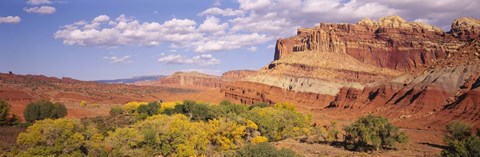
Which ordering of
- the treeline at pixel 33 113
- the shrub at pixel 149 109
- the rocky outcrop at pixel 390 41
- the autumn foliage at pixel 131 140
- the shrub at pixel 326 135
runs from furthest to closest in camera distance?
the rocky outcrop at pixel 390 41 < the shrub at pixel 149 109 < the treeline at pixel 33 113 < the shrub at pixel 326 135 < the autumn foliage at pixel 131 140

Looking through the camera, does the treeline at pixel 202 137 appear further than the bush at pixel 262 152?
Yes

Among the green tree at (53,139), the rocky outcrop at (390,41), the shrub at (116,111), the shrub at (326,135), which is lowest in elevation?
the shrub at (326,135)

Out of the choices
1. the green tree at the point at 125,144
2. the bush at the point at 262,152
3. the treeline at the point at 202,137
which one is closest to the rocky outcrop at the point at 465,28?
the treeline at the point at 202,137

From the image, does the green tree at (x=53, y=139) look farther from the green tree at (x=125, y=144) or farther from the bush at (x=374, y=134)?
the bush at (x=374, y=134)

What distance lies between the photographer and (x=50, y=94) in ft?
342

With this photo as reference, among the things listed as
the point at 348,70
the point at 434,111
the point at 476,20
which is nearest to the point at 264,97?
the point at 348,70

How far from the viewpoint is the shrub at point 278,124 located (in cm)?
5028

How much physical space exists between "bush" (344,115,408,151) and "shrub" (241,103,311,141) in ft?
35.8

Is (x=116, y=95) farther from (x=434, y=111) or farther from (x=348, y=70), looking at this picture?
(x=434, y=111)

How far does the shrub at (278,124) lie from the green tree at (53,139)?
21.5 metres

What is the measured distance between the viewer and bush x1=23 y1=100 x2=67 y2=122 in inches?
2434

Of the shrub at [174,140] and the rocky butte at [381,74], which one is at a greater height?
the rocky butte at [381,74]

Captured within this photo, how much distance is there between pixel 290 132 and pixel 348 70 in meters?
66.6

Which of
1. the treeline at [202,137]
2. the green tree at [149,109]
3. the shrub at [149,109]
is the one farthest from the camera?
the shrub at [149,109]
